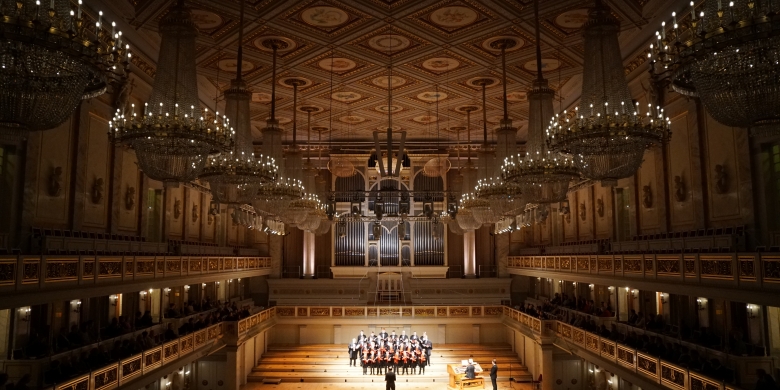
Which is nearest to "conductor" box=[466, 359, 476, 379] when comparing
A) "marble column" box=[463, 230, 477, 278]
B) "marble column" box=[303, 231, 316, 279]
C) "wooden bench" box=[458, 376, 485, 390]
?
"wooden bench" box=[458, 376, 485, 390]

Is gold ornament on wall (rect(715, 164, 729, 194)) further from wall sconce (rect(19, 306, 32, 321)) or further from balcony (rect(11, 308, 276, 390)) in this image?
wall sconce (rect(19, 306, 32, 321))

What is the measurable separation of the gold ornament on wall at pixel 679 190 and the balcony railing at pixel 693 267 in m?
2.06

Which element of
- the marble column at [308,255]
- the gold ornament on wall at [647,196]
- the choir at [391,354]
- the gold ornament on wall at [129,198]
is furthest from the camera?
the marble column at [308,255]

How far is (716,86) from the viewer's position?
461 cm

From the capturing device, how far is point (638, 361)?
12.9 m

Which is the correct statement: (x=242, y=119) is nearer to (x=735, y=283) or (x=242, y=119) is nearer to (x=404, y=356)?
(x=735, y=283)

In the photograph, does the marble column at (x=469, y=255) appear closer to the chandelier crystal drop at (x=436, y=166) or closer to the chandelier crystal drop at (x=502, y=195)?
the chandelier crystal drop at (x=436, y=166)

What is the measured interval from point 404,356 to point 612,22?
56.9 feet

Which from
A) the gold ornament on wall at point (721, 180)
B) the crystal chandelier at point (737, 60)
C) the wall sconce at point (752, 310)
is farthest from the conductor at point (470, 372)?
the crystal chandelier at point (737, 60)

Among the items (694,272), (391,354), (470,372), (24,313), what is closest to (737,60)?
(694,272)

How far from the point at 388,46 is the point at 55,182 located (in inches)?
349

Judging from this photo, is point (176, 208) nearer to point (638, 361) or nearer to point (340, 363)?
point (340, 363)

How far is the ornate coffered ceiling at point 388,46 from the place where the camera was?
41.8 feet

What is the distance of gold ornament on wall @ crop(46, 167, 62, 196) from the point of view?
12.3 meters
